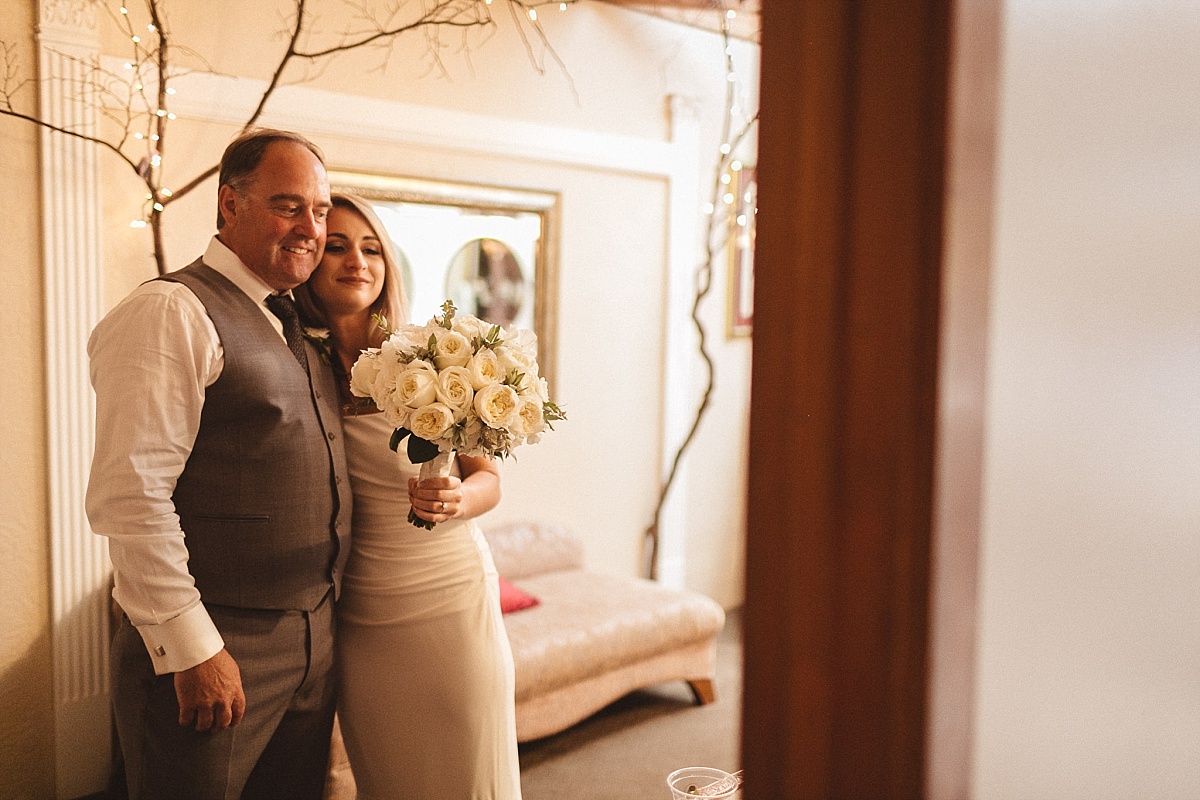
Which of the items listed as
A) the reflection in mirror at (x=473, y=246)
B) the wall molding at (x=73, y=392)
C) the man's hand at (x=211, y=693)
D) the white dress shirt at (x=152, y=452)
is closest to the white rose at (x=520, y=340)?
the white dress shirt at (x=152, y=452)

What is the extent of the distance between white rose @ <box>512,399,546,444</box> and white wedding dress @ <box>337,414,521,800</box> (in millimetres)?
408

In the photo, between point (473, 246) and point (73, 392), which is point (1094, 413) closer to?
point (73, 392)

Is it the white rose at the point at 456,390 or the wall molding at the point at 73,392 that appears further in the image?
the wall molding at the point at 73,392

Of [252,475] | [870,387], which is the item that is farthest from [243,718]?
[870,387]

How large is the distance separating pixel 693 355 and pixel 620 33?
68.6 inches

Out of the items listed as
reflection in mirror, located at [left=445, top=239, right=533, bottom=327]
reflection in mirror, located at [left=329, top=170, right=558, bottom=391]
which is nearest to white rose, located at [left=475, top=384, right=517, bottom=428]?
reflection in mirror, located at [left=329, top=170, right=558, bottom=391]

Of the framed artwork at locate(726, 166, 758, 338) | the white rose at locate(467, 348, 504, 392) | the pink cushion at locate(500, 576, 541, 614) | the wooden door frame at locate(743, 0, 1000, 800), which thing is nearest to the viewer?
the wooden door frame at locate(743, 0, 1000, 800)

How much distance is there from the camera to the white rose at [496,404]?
5.75ft

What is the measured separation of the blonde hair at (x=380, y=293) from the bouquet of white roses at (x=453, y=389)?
0.34 meters

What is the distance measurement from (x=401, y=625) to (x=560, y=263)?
2.80 m

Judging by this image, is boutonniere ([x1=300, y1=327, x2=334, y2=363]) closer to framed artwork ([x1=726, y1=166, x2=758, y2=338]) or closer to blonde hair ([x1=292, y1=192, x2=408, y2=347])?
blonde hair ([x1=292, y1=192, x2=408, y2=347])

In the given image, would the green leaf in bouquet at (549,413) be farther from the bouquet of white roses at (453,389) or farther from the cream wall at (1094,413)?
the cream wall at (1094,413)

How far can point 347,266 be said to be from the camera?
212 centimetres

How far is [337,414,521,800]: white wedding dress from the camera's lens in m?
2.05
